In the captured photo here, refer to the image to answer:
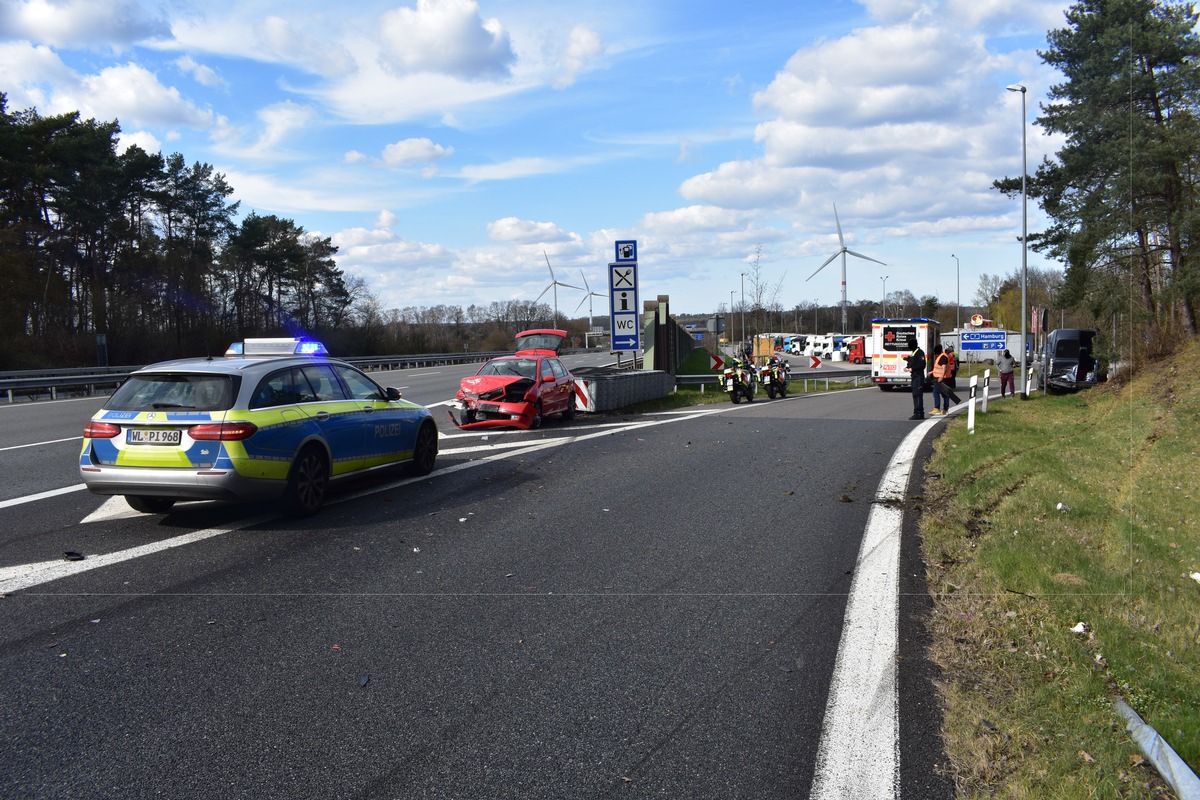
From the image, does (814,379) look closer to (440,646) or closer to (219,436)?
(219,436)

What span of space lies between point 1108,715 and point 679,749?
195 centimetres

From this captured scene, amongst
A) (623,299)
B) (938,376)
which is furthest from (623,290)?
(938,376)

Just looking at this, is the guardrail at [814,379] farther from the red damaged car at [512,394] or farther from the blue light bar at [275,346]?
the blue light bar at [275,346]

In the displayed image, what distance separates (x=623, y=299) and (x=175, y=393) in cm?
1645

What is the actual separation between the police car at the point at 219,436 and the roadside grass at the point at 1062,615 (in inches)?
228

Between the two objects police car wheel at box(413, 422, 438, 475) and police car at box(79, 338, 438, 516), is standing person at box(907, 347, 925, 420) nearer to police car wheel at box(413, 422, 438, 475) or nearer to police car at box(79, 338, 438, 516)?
police car wheel at box(413, 422, 438, 475)

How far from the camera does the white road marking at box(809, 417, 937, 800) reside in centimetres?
378

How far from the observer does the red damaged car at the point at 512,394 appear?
17750mm

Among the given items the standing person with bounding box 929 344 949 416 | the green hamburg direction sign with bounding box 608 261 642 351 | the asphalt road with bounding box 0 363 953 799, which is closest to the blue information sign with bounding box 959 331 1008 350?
the standing person with bounding box 929 344 949 416

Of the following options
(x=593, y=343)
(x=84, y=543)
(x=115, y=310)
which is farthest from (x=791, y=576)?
(x=593, y=343)

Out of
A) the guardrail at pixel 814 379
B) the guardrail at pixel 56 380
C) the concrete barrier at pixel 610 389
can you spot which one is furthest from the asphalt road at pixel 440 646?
the guardrail at pixel 814 379

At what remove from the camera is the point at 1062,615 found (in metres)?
5.64

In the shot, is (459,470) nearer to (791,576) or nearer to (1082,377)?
(791,576)

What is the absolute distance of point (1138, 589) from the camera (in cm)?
632
